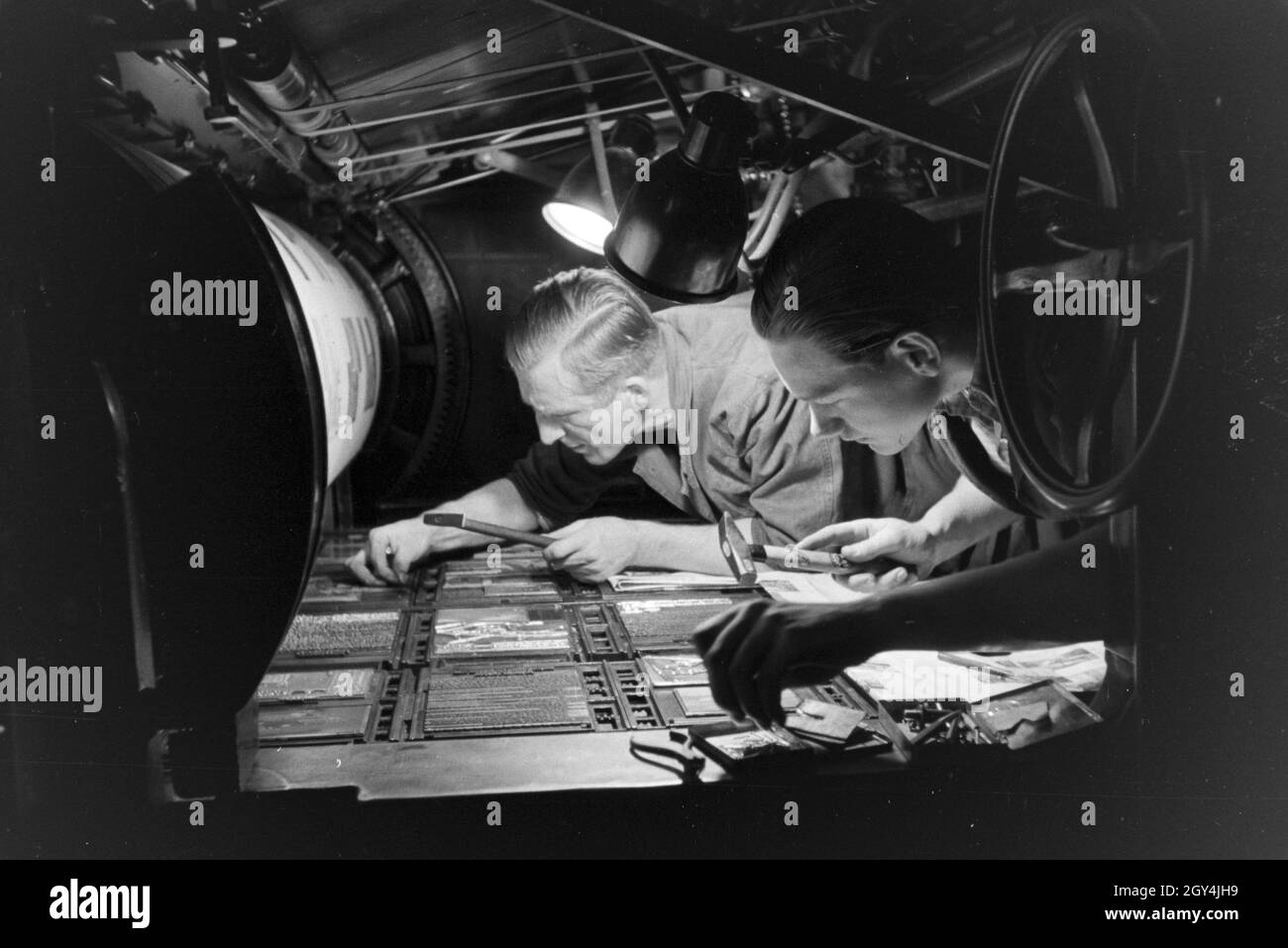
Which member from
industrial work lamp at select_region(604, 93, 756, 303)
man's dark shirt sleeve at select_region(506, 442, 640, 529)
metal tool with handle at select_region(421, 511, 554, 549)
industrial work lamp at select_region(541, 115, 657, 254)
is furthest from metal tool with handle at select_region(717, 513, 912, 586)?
industrial work lamp at select_region(541, 115, 657, 254)

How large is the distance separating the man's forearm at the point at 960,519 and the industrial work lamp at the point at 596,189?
2.90ft

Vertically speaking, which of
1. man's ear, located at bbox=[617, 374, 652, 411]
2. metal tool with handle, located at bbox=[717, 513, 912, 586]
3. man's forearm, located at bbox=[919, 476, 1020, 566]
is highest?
man's ear, located at bbox=[617, 374, 652, 411]

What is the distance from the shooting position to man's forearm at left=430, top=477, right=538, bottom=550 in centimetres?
224

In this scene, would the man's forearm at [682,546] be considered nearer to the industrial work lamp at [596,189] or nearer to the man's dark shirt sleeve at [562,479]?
the man's dark shirt sleeve at [562,479]

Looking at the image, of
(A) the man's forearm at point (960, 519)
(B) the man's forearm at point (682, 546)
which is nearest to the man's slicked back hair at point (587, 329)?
(B) the man's forearm at point (682, 546)

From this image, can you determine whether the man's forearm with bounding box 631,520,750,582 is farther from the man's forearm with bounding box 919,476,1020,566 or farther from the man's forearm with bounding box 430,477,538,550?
the man's forearm with bounding box 919,476,1020,566

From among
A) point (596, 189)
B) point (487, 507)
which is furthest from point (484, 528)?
point (596, 189)

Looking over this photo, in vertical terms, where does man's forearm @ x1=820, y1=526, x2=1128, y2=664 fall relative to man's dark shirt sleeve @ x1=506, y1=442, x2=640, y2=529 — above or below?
below

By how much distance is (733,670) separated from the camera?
225 centimetres

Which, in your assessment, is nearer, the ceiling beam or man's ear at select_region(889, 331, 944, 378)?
the ceiling beam

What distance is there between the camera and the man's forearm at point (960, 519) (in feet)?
7.42

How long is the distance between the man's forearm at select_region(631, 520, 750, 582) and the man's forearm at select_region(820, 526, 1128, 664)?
0.27m

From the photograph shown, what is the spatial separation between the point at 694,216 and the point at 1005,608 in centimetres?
104
